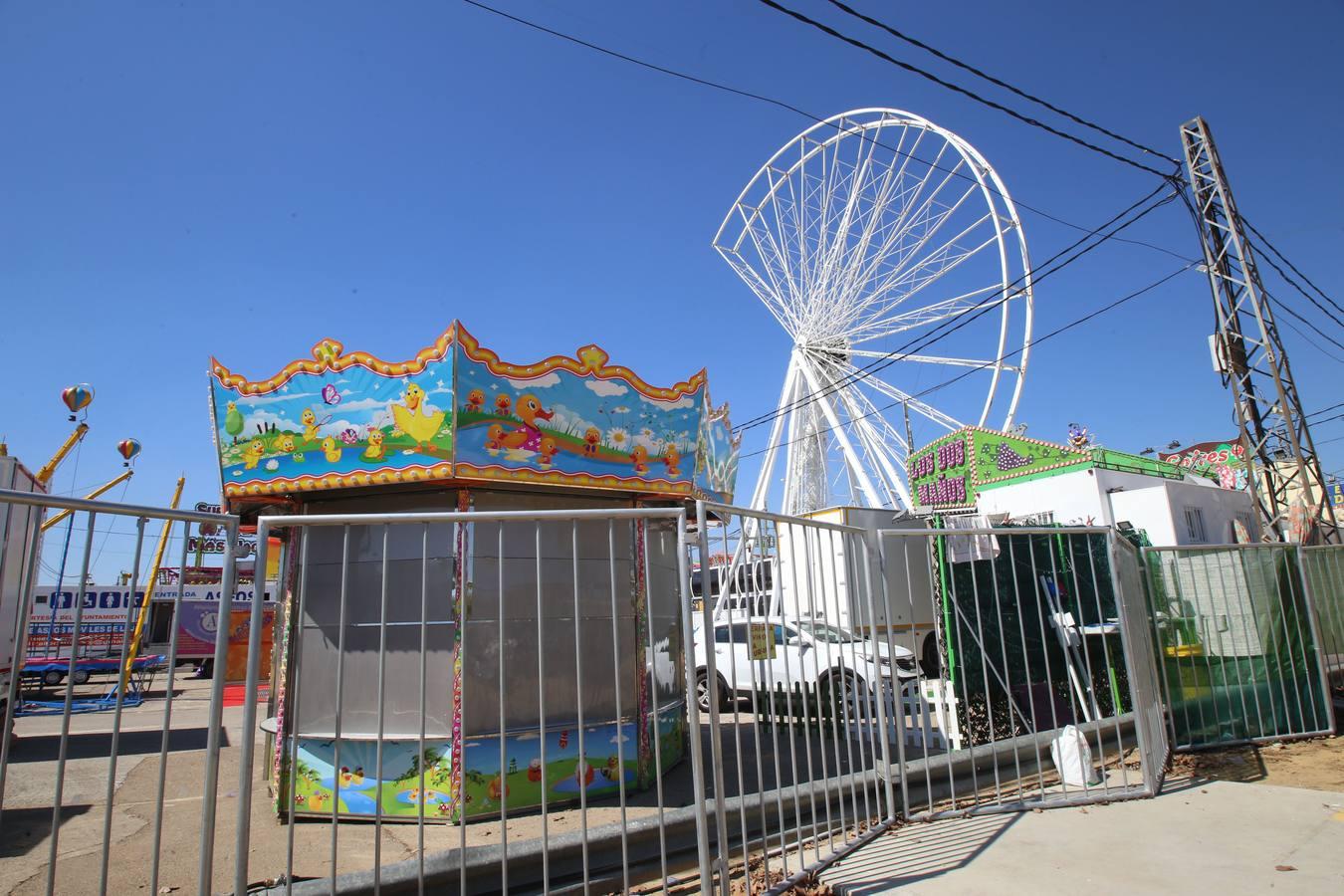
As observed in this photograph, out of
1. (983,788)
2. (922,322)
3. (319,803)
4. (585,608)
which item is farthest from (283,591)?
(922,322)

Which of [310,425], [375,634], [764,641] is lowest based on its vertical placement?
[764,641]

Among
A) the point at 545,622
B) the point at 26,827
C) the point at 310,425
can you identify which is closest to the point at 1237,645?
the point at 545,622

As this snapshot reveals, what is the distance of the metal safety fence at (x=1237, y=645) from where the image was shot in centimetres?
690

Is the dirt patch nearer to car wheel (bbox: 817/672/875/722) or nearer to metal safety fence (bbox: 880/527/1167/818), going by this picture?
metal safety fence (bbox: 880/527/1167/818)

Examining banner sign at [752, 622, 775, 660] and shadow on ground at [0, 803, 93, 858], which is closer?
banner sign at [752, 622, 775, 660]

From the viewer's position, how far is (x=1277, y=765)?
6.46 meters

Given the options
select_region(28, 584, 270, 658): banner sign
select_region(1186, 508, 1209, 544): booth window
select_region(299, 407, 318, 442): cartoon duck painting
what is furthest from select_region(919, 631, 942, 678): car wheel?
select_region(28, 584, 270, 658): banner sign

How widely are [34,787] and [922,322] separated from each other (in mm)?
18299

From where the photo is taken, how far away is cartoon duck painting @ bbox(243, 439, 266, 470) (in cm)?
653

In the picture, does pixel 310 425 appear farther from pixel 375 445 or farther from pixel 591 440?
pixel 591 440

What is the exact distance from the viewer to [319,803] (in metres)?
6.11

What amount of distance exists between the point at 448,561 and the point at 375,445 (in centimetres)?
115

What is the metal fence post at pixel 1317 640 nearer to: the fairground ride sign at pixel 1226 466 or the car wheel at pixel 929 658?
the car wheel at pixel 929 658

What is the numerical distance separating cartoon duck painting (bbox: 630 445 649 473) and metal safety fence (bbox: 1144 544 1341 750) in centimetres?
468
